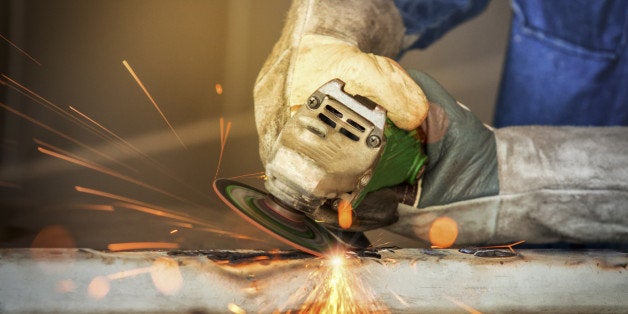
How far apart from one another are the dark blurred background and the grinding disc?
1.03 meters

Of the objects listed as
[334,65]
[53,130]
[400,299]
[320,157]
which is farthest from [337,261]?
[53,130]

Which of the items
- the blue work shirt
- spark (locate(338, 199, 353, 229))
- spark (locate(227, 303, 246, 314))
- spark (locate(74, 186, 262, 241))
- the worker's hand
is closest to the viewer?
spark (locate(227, 303, 246, 314))

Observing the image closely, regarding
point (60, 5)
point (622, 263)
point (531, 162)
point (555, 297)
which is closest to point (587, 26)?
point (531, 162)

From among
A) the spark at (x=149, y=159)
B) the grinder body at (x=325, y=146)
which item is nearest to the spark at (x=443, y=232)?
the grinder body at (x=325, y=146)

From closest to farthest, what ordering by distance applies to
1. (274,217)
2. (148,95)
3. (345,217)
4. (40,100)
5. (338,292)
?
(274,217)
(338,292)
(345,217)
(40,100)
(148,95)

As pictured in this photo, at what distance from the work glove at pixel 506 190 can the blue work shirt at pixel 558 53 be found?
20.2 inches

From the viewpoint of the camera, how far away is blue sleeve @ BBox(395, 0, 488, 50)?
7.02 ft

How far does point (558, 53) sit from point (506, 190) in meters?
0.78

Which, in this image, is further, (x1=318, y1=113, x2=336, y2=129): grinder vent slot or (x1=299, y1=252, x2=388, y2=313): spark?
(x1=299, y1=252, x2=388, y2=313): spark

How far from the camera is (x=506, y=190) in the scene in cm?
166

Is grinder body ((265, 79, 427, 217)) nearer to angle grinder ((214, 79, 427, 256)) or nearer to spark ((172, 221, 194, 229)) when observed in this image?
angle grinder ((214, 79, 427, 256))

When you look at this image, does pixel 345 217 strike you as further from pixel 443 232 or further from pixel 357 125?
pixel 357 125

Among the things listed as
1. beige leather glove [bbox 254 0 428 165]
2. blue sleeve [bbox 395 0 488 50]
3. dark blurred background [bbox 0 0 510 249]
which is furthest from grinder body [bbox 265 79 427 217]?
dark blurred background [bbox 0 0 510 249]

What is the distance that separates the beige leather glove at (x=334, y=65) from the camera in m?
1.37
